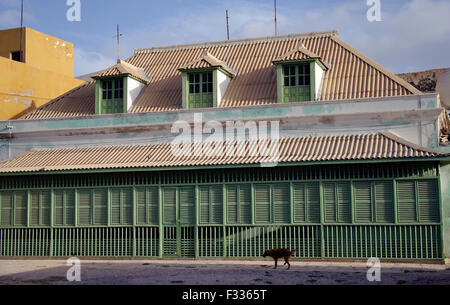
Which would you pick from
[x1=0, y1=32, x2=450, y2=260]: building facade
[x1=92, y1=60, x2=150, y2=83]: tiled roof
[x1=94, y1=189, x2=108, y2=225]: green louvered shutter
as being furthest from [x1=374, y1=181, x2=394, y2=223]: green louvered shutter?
[x1=92, y1=60, x2=150, y2=83]: tiled roof

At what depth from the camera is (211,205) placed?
60.7ft

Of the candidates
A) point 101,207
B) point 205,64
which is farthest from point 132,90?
point 101,207

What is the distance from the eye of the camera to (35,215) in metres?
20.0

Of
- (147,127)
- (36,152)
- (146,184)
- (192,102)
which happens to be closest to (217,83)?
(192,102)

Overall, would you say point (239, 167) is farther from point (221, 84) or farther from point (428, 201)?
point (428, 201)

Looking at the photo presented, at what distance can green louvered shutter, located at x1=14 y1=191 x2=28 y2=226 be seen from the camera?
2003 cm

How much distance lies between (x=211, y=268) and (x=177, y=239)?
2777mm

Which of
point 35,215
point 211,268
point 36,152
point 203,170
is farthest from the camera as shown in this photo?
point 36,152

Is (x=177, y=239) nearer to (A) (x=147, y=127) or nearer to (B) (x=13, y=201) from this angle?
(A) (x=147, y=127)

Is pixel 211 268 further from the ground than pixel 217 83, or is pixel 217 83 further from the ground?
pixel 217 83

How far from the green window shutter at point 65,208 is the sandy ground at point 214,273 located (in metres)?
1.76

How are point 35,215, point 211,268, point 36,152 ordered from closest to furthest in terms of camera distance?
point 211,268 → point 35,215 → point 36,152

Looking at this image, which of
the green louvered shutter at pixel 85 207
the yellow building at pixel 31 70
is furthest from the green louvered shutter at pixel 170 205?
the yellow building at pixel 31 70

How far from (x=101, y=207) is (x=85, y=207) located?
575 mm
